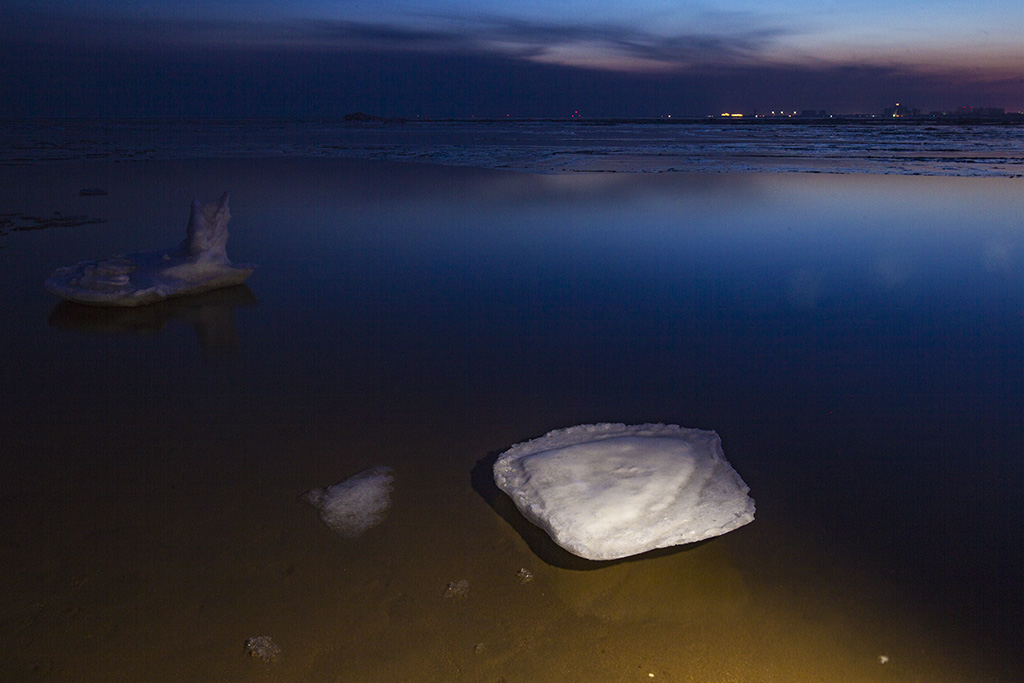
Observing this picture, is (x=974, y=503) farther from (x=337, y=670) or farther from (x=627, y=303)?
(x=627, y=303)

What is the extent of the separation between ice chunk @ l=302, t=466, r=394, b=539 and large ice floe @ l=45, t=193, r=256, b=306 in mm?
4279

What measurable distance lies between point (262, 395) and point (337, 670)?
2614 mm

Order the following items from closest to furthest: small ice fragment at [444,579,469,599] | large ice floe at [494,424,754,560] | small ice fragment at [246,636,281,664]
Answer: small ice fragment at [246,636,281,664] → small ice fragment at [444,579,469,599] → large ice floe at [494,424,754,560]

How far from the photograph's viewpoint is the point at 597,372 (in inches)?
200

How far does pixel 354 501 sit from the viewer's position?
135 inches

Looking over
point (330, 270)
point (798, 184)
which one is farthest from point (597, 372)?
point (798, 184)

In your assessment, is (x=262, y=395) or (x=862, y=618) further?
(x=262, y=395)

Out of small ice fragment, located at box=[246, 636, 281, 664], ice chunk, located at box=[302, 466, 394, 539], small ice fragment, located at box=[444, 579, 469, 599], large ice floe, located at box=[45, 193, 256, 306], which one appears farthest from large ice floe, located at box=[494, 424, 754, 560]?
large ice floe, located at box=[45, 193, 256, 306]

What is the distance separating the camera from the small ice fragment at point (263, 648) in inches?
98.9

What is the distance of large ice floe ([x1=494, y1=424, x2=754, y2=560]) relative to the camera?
3113mm

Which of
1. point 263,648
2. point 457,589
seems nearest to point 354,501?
point 457,589

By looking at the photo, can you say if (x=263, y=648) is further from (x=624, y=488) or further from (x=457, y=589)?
(x=624, y=488)

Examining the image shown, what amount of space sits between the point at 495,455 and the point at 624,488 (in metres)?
0.85

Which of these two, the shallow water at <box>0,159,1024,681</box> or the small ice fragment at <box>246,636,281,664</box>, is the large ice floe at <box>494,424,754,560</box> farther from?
the small ice fragment at <box>246,636,281,664</box>
